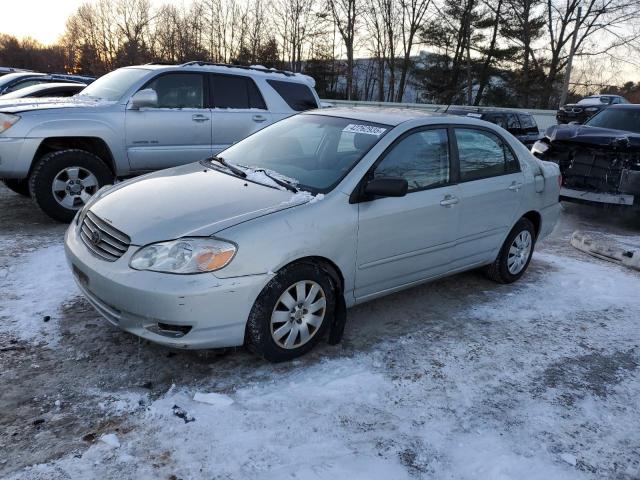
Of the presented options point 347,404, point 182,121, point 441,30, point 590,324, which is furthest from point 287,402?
point 441,30

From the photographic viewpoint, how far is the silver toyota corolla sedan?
297 centimetres

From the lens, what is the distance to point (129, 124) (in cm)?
637

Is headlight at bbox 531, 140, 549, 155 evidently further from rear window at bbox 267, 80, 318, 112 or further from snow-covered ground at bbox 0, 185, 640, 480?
snow-covered ground at bbox 0, 185, 640, 480

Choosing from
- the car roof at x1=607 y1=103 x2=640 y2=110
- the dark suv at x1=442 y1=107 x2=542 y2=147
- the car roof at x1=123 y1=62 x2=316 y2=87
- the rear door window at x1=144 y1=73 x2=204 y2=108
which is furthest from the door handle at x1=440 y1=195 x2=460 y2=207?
the dark suv at x1=442 y1=107 x2=542 y2=147

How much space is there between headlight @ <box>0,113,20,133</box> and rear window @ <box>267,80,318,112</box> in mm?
3333

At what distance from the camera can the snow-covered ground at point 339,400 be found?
8.25 feet

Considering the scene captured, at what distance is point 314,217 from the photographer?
3295 millimetres

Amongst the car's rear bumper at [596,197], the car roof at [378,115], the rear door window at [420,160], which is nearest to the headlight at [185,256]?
the rear door window at [420,160]

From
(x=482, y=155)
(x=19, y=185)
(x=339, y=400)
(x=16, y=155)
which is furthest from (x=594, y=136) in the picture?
(x=19, y=185)

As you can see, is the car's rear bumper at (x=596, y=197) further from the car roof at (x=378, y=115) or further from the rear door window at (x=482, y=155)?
the car roof at (x=378, y=115)

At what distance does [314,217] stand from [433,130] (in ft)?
4.95

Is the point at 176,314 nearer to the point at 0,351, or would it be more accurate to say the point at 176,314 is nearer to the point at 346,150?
the point at 0,351

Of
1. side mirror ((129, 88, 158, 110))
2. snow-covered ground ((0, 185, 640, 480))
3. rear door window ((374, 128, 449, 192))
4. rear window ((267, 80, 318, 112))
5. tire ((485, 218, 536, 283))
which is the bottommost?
snow-covered ground ((0, 185, 640, 480))

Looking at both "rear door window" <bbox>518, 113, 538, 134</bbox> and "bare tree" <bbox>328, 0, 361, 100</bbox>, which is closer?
"rear door window" <bbox>518, 113, 538, 134</bbox>
